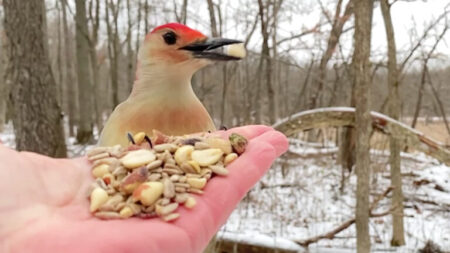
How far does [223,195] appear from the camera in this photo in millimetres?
391

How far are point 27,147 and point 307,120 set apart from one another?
115 cm

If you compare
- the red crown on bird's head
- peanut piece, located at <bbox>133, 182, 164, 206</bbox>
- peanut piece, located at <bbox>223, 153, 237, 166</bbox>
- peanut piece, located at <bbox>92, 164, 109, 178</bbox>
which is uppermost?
the red crown on bird's head

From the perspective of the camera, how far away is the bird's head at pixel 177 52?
457 mm

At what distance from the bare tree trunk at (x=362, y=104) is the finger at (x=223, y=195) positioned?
3.98 feet

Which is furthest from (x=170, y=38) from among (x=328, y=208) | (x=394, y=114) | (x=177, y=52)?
(x=328, y=208)

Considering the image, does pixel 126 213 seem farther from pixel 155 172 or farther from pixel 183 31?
pixel 183 31

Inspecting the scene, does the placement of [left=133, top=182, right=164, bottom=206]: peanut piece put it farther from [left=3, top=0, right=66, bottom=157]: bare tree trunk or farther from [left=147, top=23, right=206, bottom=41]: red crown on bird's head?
[left=3, top=0, right=66, bottom=157]: bare tree trunk

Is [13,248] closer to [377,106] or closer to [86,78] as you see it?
[86,78]

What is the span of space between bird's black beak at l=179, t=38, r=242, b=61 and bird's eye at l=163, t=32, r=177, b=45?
0.5 inches

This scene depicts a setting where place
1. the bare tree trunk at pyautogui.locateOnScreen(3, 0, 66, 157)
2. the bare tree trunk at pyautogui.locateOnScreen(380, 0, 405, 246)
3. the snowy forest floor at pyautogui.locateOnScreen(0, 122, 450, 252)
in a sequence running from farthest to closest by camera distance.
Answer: the snowy forest floor at pyautogui.locateOnScreen(0, 122, 450, 252) < the bare tree trunk at pyautogui.locateOnScreen(380, 0, 405, 246) < the bare tree trunk at pyautogui.locateOnScreen(3, 0, 66, 157)

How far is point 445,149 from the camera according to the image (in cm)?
177

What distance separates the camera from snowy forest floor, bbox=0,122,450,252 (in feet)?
7.47

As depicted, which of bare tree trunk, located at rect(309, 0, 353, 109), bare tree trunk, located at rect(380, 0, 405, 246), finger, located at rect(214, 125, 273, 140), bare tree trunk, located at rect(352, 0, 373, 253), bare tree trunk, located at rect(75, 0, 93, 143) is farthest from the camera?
bare tree trunk, located at rect(75, 0, 93, 143)

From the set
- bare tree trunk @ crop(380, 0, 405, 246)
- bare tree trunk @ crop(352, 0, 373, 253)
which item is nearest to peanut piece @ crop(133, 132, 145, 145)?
bare tree trunk @ crop(352, 0, 373, 253)
